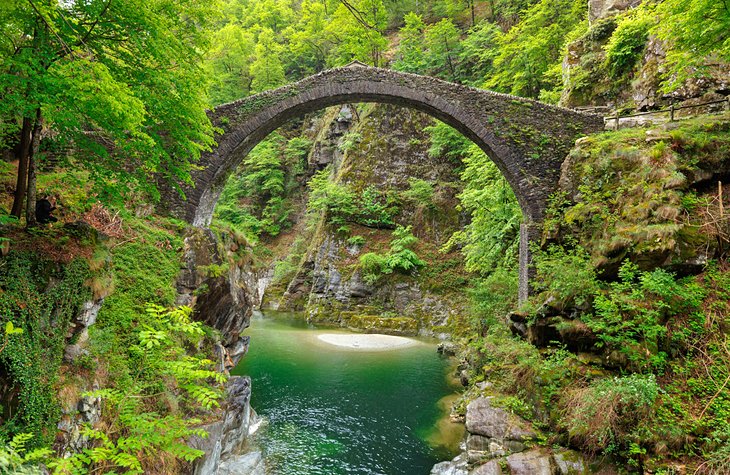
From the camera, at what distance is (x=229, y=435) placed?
714cm

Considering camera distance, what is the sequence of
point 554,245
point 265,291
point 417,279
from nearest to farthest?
1. point 554,245
2. point 417,279
3. point 265,291

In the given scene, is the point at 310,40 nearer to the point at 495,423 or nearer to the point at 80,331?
the point at 80,331

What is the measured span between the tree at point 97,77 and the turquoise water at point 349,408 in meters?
5.73

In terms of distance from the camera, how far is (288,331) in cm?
1717

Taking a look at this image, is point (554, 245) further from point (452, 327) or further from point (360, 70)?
point (452, 327)

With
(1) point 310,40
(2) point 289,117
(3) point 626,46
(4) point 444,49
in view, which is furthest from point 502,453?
(1) point 310,40

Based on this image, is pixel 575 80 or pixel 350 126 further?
pixel 350 126

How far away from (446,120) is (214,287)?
8.06 metres

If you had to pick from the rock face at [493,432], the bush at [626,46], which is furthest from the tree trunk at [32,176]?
the bush at [626,46]

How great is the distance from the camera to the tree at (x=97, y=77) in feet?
10.9

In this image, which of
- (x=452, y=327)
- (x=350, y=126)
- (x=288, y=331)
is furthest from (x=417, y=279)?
(x=350, y=126)

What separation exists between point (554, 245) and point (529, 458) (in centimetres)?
474

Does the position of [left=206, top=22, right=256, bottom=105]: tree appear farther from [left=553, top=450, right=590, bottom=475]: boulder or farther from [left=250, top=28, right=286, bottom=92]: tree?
[left=553, top=450, right=590, bottom=475]: boulder

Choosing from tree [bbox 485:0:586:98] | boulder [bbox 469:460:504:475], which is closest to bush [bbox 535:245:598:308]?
boulder [bbox 469:460:504:475]
